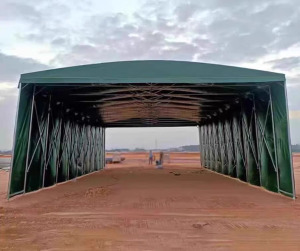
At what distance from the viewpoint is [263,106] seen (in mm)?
10773

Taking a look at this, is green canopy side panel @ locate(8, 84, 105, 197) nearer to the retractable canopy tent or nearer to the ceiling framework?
the retractable canopy tent

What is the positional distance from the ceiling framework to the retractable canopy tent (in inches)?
1.8

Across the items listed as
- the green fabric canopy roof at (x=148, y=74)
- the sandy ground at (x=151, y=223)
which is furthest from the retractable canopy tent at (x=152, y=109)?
the sandy ground at (x=151, y=223)

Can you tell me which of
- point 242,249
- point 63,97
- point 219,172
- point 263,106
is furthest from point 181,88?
point 219,172

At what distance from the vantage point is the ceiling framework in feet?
37.5

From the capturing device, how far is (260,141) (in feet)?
36.7

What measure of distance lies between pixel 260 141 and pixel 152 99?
6.17m

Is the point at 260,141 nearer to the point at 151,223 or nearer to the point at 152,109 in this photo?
the point at 151,223

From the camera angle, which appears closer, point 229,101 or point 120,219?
point 120,219

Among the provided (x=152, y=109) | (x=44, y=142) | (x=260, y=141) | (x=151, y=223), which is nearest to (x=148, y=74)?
(x=151, y=223)

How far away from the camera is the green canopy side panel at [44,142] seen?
30.8ft

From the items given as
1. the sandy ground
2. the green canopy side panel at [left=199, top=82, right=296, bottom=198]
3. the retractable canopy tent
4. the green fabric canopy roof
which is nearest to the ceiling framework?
the retractable canopy tent

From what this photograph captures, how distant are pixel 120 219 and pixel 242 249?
2.89 m

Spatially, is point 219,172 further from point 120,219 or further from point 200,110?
point 120,219
